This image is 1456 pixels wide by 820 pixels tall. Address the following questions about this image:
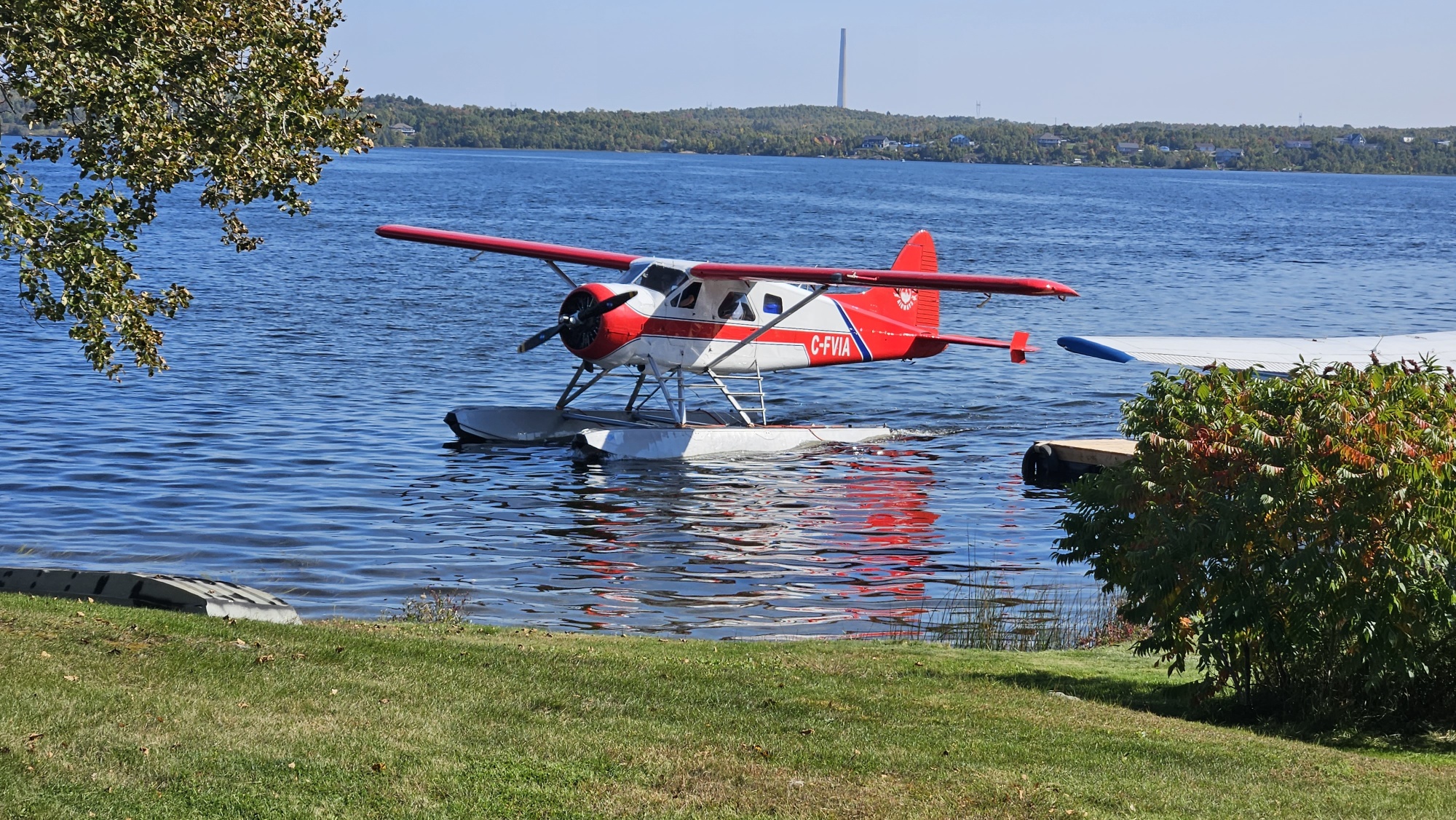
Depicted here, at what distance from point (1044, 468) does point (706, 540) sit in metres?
6.40

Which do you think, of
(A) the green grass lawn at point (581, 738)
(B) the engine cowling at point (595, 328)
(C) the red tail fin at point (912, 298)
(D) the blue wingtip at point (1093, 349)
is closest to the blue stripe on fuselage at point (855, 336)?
(C) the red tail fin at point (912, 298)

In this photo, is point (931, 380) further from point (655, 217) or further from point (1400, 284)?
point (655, 217)

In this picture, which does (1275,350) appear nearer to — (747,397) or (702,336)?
(702,336)

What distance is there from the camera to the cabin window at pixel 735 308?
69.9ft

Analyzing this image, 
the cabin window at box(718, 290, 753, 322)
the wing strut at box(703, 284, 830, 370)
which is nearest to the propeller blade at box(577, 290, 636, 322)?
the cabin window at box(718, 290, 753, 322)

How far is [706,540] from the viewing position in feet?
52.2

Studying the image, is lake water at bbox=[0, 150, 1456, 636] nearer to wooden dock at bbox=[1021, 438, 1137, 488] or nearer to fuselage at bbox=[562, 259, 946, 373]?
wooden dock at bbox=[1021, 438, 1137, 488]

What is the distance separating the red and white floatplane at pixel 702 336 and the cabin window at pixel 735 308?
0.06ft

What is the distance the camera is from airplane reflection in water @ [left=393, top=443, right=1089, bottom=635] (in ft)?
42.3

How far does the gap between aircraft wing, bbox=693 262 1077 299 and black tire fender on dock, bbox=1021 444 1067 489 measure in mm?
2601

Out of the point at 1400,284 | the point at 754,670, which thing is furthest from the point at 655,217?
the point at 754,670

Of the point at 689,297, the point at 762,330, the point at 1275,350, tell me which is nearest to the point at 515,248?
the point at 689,297

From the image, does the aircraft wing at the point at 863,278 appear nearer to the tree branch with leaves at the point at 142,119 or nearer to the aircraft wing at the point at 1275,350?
the aircraft wing at the point at 1275,350

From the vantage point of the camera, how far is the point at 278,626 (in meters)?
9.59
